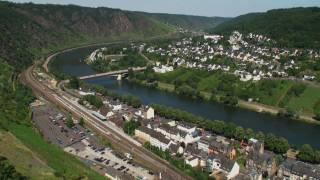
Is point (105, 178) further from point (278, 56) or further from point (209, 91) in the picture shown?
point (278, 56)

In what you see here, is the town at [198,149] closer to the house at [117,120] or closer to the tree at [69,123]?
the house at [117,120]

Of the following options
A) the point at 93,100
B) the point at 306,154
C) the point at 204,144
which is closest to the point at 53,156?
the point at 204,144

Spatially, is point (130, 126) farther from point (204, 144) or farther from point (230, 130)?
point (230, 130)

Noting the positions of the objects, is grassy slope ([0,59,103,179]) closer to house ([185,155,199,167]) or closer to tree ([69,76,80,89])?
house ([185,155,199,167])

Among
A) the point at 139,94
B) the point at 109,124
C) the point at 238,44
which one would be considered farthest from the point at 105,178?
the point at 238,44

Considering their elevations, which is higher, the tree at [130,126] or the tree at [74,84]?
the tree at [130,126]

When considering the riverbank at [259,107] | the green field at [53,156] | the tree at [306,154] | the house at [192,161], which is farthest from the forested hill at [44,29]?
the tree at [306,154]

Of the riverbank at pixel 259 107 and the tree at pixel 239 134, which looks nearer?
the tree at pixel 239 134
